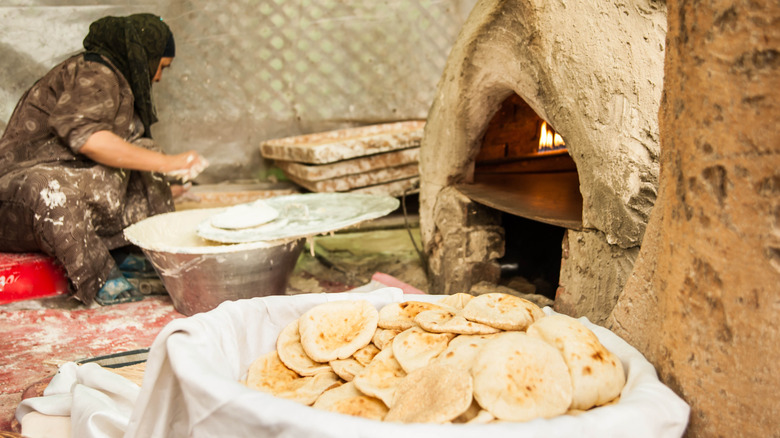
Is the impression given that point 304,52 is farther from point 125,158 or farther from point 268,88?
point 125,158

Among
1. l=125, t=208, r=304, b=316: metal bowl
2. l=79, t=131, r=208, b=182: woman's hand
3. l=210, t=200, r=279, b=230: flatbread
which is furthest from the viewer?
l=79, t=131, r=208, b=182: woman's hand

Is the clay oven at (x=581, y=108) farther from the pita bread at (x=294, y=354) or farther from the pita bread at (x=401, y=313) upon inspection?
the pita bread at (x=294, y=354)

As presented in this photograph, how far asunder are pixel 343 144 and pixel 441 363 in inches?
133

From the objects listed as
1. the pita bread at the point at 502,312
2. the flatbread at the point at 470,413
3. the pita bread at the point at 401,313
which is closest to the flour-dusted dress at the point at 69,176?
the pita bread at the point at 401,313

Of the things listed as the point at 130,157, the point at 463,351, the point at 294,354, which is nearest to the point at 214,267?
the point at 130,157

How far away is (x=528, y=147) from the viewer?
3990 mm

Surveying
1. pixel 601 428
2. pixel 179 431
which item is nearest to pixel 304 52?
pixel 179 431

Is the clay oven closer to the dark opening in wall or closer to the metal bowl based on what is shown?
the dark opening in wall

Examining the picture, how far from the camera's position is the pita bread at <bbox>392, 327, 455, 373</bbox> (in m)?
1.21

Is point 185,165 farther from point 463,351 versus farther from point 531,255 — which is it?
point 463,351

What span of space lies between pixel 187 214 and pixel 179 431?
2.28 m

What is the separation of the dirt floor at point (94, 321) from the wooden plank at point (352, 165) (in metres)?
0.63

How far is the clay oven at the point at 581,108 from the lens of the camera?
1737mm

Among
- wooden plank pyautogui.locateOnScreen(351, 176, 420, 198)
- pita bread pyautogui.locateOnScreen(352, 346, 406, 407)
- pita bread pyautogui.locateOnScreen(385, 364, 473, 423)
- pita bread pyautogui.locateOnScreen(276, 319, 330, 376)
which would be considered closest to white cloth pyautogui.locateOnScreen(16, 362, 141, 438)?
pita bread pyautogui.locateOnScreen(276, 319, 330, 376)
